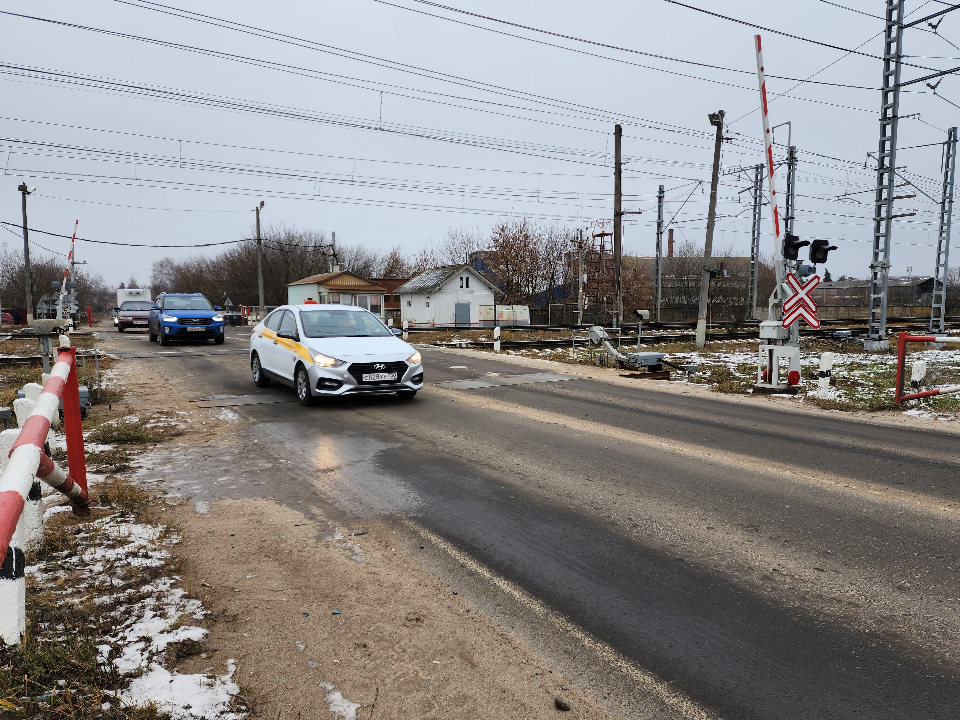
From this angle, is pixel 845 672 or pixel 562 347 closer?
pixel 845 672

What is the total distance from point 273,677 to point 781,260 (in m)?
12.1

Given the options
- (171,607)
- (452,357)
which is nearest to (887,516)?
(171,607)

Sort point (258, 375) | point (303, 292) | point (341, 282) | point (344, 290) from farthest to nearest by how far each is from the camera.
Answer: point (303, 292), point (344, 290), point (341, 282), point (258, 375)

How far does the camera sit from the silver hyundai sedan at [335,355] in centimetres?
964

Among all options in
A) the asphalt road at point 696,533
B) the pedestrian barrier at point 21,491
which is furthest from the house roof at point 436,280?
the pedestrian barrier at point 21,491

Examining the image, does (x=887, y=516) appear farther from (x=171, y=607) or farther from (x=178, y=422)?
(x=178, y=422)

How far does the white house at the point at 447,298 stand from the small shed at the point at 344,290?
9.28 meters

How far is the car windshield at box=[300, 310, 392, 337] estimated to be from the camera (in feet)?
34.8

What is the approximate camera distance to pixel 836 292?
9831 centimetres

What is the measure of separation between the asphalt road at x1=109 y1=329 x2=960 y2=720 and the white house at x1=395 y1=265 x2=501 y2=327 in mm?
38824

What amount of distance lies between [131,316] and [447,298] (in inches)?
842

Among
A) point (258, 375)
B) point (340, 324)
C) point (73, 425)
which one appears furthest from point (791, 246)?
point (73, 425)

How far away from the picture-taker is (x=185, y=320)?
75.9 feet

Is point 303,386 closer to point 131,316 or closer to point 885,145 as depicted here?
point 885,145
